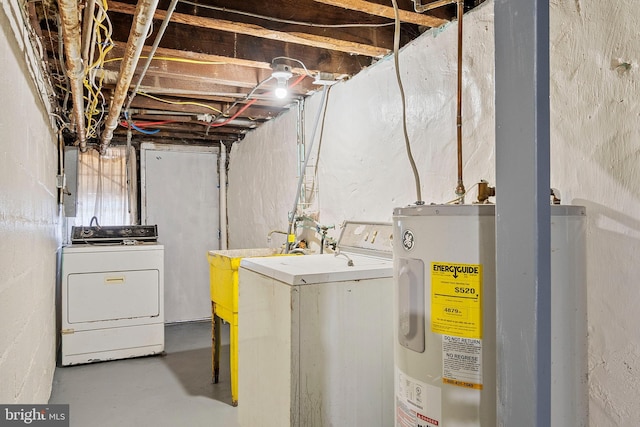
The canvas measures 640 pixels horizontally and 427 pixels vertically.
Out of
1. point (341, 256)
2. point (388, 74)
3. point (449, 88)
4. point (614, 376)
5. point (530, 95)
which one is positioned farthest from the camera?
point (388, 74)

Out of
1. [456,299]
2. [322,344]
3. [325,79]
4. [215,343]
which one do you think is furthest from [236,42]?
[215,343]

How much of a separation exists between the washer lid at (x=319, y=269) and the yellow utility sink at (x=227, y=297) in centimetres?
83

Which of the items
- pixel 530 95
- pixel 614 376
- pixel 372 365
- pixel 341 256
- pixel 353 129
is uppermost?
pixel 353 129

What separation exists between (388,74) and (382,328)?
1.29 metres

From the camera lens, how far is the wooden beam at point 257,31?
69.5 inches

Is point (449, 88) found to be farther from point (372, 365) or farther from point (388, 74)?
point (372, 365)

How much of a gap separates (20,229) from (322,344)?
117 cm

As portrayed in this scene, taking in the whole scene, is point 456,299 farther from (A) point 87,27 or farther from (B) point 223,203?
(B) point 223,203

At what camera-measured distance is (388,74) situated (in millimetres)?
2207

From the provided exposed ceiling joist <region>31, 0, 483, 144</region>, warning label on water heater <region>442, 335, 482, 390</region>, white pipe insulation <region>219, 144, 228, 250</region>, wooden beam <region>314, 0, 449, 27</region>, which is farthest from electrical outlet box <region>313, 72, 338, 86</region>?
white pipe insulation <region>219, 144, 228, 250</region>

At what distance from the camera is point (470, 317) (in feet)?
3.25

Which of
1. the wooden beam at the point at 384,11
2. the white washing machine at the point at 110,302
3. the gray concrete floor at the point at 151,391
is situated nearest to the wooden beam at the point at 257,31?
the wooden beam at the point at 384,11

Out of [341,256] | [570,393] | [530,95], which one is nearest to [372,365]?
[341,256]

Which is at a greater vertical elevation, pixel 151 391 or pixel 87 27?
pixel 87 27
